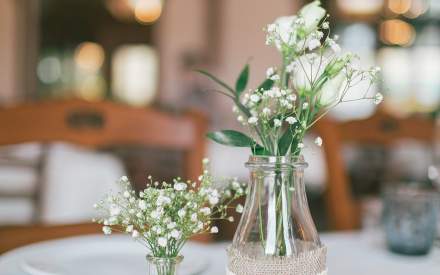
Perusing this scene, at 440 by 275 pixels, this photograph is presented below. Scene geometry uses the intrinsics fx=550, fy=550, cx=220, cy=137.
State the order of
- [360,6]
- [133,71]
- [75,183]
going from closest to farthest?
1. [75,183]
2. [360,6]
3. [133,71]

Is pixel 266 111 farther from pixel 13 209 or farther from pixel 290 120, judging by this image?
pixel 13 209

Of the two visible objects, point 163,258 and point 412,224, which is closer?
point 163,258

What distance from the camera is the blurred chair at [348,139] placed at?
122 centimetres

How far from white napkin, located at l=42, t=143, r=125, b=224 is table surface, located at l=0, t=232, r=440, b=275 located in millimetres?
664

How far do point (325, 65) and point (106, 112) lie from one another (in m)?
0.56

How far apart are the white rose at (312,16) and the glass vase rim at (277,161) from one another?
121 mm

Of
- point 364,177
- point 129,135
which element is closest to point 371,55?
point 364,177

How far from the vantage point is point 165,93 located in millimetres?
5371

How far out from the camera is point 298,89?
54 cm

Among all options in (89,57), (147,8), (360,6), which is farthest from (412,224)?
(89,57)

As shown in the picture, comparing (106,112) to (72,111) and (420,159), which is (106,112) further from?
(420,159)

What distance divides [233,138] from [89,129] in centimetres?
51

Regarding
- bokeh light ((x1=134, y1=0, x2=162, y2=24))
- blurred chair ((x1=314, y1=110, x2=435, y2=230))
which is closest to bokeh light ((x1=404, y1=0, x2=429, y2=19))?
bokeh light ((x1=134, y1=0, x2=162, y2=24))

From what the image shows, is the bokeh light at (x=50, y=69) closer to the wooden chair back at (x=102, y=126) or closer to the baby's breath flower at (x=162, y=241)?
the wooden chair back at (x=102, y=126)
